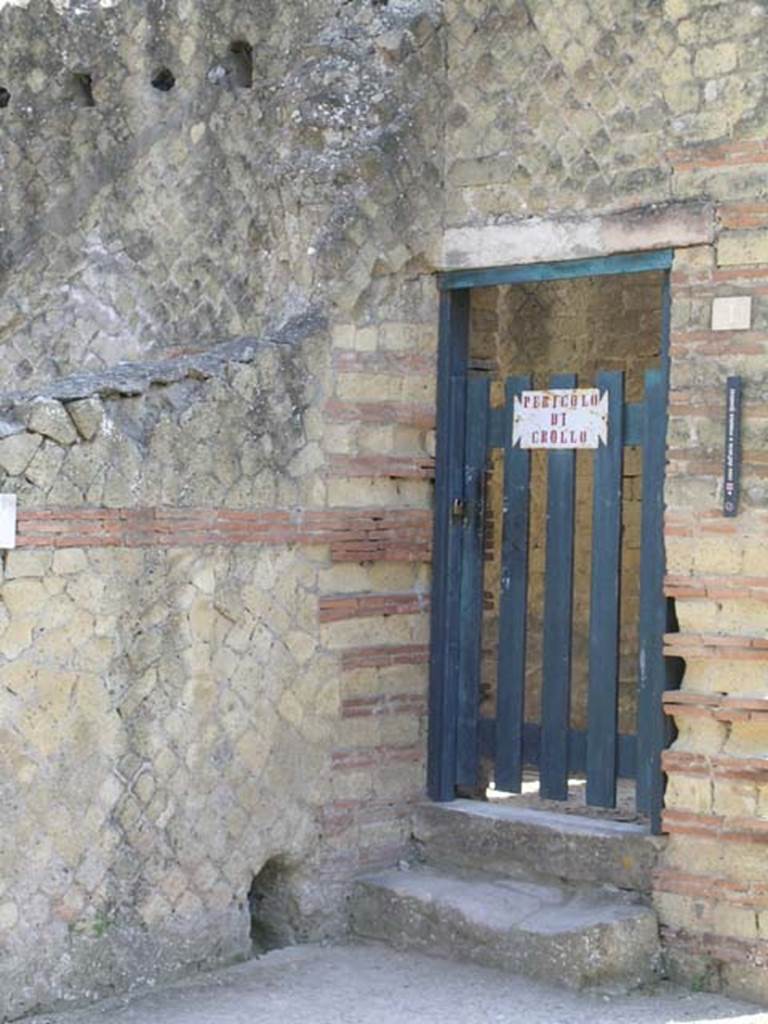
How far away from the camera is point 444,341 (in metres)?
8.31

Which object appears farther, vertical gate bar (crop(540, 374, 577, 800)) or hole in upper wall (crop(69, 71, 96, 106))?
hole in upper wall (crop(69, 71, 96, 106))

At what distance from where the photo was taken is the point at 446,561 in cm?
830

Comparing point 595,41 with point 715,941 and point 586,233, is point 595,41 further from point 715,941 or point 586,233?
point 715,941

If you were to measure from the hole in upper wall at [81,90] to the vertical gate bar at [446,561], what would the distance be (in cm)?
201

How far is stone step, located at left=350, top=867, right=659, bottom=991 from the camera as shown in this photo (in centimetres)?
720

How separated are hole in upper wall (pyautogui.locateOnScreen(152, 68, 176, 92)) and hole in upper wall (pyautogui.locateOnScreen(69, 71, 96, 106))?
375mm

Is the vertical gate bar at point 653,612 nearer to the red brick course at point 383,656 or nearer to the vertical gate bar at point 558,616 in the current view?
the vertical gate bar at point 558,616

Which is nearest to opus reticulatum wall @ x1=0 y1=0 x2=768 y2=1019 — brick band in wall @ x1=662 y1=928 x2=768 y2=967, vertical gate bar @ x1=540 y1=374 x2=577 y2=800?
brick band in wall @ x1=662 y1=928 x2=768 y2=967

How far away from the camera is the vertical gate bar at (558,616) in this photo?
316 inches

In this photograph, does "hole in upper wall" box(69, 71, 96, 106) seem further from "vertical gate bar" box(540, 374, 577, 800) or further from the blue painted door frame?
"vertical gate bar" box(540, 374, 577, 800)

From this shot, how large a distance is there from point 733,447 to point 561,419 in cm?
102

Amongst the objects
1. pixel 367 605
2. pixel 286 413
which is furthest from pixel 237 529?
pixel 367 605

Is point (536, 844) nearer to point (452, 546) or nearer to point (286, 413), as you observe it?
point (452, 546)

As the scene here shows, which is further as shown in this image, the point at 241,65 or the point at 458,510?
the point at 241,65
